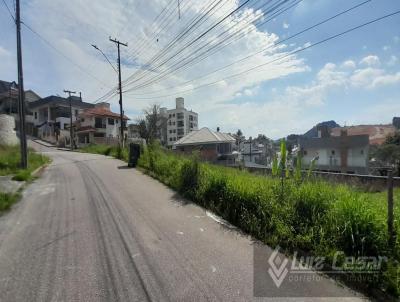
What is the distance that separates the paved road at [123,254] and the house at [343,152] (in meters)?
27.5

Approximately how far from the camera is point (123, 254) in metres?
4.09

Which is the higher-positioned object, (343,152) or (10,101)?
(10,101)

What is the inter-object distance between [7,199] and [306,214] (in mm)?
7616

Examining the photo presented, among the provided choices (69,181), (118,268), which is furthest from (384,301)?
(69,181)

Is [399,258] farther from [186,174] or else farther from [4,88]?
[4,88]

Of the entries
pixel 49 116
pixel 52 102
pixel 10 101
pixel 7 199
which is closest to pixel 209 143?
pixel 7 199

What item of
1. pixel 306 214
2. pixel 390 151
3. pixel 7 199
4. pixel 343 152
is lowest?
pixel 7 199

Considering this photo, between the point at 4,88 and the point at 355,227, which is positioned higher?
the point at 4,88

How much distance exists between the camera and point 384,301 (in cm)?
294

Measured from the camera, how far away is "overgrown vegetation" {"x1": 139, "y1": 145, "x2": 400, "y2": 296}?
11.9ft

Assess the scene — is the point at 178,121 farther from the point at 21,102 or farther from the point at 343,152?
the point at 21,102

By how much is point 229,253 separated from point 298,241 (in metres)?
1.15

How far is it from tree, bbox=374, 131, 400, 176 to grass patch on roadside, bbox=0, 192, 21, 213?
3465cm

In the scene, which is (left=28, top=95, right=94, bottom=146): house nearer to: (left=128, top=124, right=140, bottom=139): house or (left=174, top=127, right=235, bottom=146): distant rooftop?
(left=128, top=124, right=140, bottom=139): house
